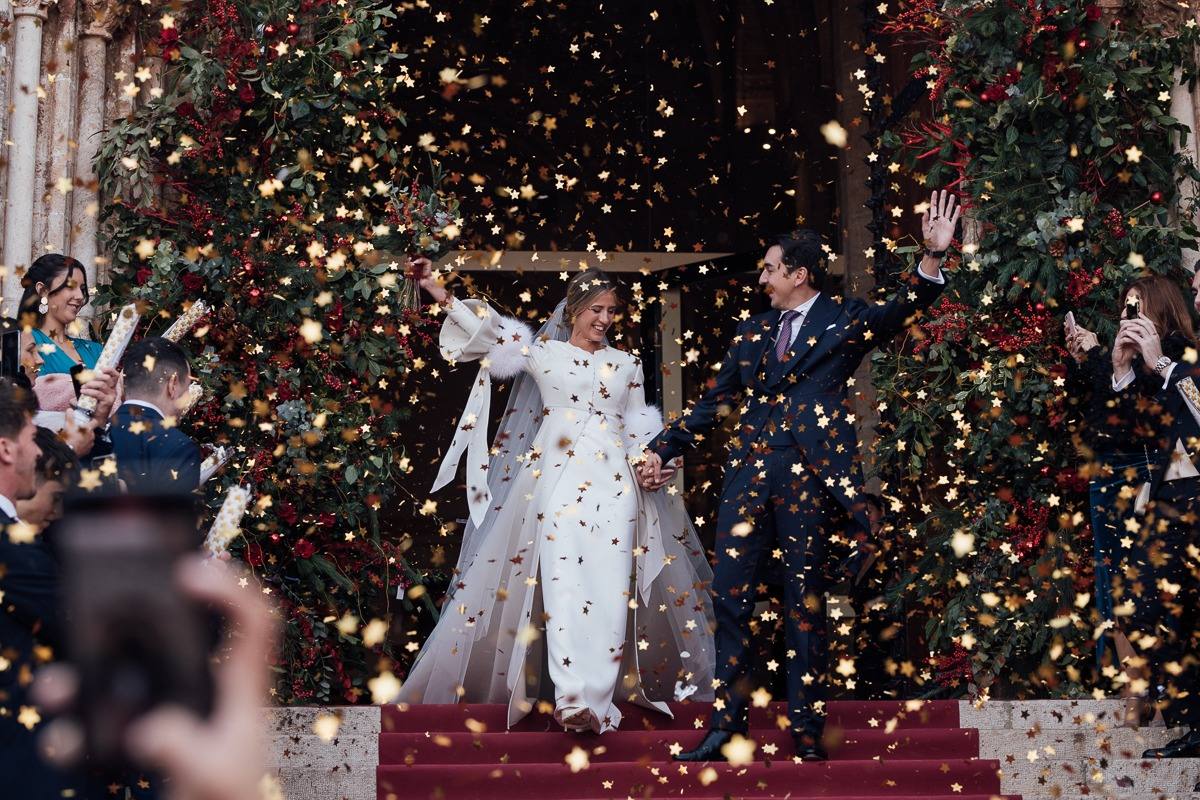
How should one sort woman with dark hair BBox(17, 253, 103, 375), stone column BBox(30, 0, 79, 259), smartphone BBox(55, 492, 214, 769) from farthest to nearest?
stone column BBox(30, 0, 79, 259) < woman with dark hair BBox(17, 253, 103, 375) < smartphone BBox(55, 492, 214, 769)

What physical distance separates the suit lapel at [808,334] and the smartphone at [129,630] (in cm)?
362

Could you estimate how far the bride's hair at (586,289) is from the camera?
20.5ft

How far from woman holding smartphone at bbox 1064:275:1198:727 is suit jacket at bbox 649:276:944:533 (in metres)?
0.87

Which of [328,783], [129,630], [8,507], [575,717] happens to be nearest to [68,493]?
[8,507]

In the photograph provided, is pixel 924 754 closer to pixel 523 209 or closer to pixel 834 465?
pixel 834 465

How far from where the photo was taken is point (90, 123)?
Answer: 21.7 feet

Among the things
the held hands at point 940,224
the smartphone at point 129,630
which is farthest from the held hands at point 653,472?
the smartphone at point 129,630

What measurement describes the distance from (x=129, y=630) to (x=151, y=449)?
88.0 inches

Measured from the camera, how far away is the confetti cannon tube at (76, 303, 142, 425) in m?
4.21

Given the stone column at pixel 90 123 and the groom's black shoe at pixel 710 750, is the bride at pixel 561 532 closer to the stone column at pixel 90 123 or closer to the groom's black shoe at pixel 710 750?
the groom's black shoe at pixel 710 750

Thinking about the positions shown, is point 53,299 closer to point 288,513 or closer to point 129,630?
point 288,513

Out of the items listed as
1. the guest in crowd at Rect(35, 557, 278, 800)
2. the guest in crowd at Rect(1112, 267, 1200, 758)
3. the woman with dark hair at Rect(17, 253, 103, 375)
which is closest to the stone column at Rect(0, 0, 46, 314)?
the woman with dark hair at Rect(17, 253, 103, 375)

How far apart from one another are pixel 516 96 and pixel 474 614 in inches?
218

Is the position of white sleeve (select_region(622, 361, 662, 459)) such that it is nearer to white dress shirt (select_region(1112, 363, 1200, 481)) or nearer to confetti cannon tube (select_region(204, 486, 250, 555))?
white dress shirt (select_region(1112, 363, 1200, 481))
